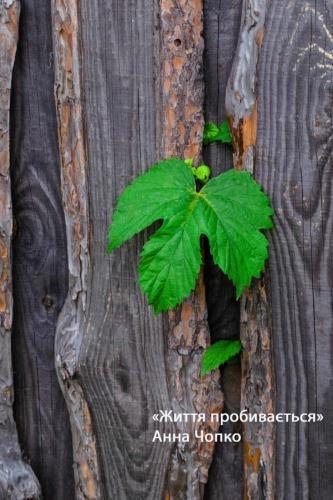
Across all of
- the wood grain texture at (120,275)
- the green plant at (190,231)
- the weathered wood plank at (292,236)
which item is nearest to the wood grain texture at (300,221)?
the weathered wood plank at (292,236)

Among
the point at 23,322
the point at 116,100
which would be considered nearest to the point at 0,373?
the point at 23,322

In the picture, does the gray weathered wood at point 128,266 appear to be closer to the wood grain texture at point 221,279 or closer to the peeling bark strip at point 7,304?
the wood grain texture at point 221,279

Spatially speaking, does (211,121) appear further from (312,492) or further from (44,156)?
(312,492)

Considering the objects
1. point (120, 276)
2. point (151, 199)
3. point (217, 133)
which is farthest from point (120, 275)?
point (217, 133)

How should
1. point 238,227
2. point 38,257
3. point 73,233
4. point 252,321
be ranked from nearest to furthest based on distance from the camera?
point 238,227 → point 252,321 → point 73,233 → point 38,257

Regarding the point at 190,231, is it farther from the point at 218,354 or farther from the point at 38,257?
the point at 38,257

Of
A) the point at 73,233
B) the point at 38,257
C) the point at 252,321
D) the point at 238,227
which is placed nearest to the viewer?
the point at 238,227
